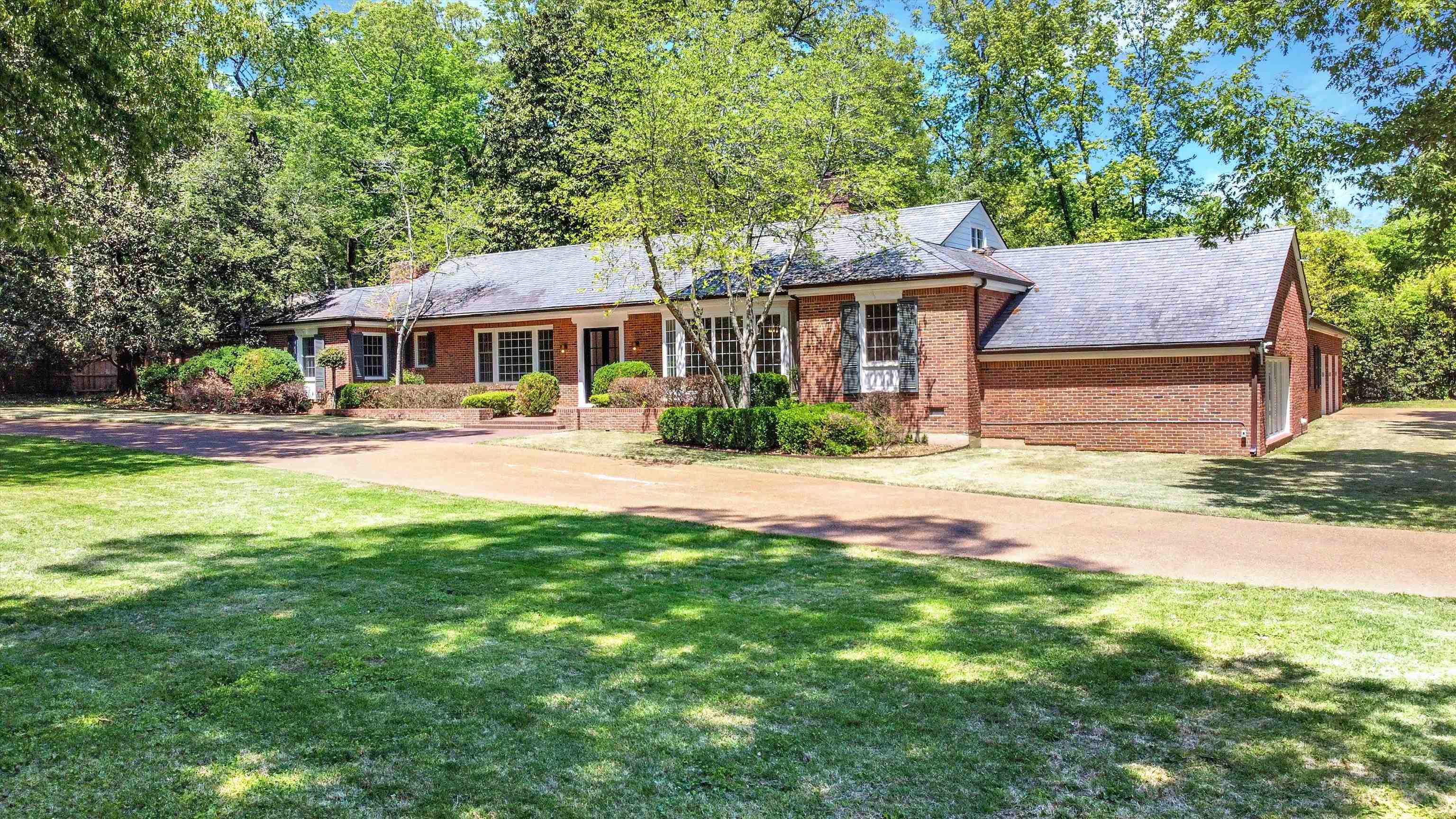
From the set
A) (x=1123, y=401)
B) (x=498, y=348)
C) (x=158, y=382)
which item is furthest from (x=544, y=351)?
(x=1123, y=401)

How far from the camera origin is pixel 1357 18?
40.1 feet

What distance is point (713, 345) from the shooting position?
2245 centimetres

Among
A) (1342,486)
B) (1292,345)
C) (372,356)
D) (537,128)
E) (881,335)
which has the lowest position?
(1342,486)

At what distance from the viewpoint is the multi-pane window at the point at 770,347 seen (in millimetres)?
21688

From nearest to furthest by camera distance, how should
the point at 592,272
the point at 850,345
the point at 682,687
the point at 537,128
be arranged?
the point at 682,687 → the point at 850,345 → the point at 592,272 → the point at 537,128

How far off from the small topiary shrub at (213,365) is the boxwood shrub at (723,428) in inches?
588

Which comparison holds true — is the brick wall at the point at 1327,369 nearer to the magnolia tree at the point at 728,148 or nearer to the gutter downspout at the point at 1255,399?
the gutter downspout at the point at 1255,399

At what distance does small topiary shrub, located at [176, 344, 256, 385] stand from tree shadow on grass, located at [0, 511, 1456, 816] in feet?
70.5

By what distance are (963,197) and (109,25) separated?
1202 inches

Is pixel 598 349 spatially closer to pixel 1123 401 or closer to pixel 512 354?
pixel 512 354

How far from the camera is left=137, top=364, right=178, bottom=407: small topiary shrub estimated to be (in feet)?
90.4

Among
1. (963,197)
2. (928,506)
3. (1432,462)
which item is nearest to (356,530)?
(928,506)

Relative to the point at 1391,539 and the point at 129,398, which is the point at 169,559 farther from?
the point at 129,398

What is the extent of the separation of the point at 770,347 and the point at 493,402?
25.1 feet
